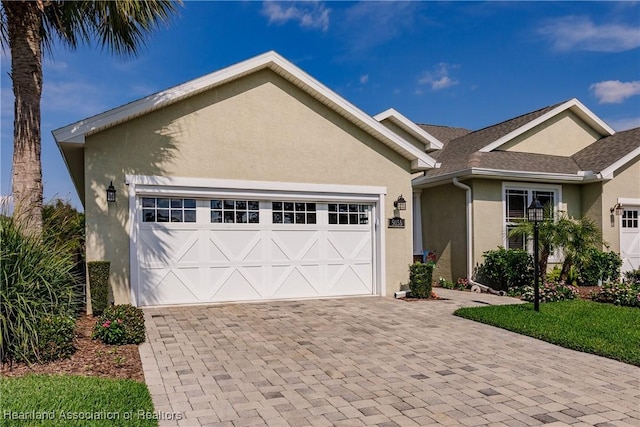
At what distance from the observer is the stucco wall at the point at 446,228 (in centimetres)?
1373

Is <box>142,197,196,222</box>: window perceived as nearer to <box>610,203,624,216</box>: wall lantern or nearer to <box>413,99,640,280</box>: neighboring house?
<box>413,99,640,280</box>: neighboring house

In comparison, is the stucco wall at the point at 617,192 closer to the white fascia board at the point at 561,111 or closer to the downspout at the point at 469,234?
the white fascia board at the point at 561,111

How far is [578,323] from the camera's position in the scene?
27.2 feet

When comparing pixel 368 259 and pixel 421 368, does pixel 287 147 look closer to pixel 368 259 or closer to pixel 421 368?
pixel 368 259

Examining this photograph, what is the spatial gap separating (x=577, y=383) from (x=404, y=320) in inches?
146

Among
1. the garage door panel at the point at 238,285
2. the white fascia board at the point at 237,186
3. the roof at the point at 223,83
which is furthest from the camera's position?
the garage door panel at the point at 238,285

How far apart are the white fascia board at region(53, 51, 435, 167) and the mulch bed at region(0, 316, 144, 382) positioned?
170 inches

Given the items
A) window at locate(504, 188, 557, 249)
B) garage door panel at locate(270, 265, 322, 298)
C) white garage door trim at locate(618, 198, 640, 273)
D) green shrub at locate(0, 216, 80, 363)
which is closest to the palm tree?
green shrub at locate(0, 216, 80, 363)

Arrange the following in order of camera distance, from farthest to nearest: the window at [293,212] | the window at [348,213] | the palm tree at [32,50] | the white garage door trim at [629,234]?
the white garage door trim at [629,234], the window at [348,213], the window at [293,212], the palm tree at [32,50]

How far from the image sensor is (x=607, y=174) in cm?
1377

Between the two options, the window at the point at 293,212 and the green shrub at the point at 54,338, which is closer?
the green shrub at the point at 54,338

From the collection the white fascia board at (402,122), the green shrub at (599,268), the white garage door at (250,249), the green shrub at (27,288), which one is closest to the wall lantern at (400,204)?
the white garage door at (250,249)

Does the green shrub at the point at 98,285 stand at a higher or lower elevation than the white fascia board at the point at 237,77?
lower

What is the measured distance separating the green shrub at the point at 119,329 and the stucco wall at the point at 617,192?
548 inches
